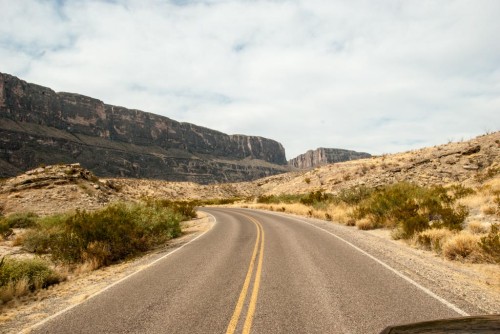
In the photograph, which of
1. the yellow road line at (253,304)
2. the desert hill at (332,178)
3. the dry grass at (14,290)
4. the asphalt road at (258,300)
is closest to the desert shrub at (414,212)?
the asphalt road at (258,300)

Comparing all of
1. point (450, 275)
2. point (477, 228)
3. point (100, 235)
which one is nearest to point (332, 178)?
point (477, 228)

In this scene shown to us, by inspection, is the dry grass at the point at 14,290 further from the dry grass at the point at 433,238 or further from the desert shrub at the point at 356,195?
the desert shrub at the point at 356,195

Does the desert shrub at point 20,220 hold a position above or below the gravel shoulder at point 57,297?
above

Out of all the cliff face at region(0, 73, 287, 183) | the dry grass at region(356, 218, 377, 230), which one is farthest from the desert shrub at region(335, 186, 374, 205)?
the cliff face at region(0, 73, 287, 183)

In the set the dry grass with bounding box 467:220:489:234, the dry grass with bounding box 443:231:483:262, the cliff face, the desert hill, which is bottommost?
the dry grass with bounding box 443:231:483:262

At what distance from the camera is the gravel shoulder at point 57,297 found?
6.42 m

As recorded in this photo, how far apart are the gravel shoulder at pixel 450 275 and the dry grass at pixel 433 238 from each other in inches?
14.8

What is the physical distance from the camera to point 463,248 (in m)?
10.6

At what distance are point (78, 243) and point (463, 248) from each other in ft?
44.2

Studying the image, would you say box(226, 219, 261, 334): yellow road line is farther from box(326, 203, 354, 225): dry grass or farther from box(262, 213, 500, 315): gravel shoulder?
box(326, 203, 354, 225): dry grass

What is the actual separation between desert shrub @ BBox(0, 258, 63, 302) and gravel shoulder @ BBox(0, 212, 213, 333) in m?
0.27

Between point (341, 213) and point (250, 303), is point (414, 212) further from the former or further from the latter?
point (250, 303)

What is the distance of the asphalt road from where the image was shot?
18.1ft

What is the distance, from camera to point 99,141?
168875 millimetres
